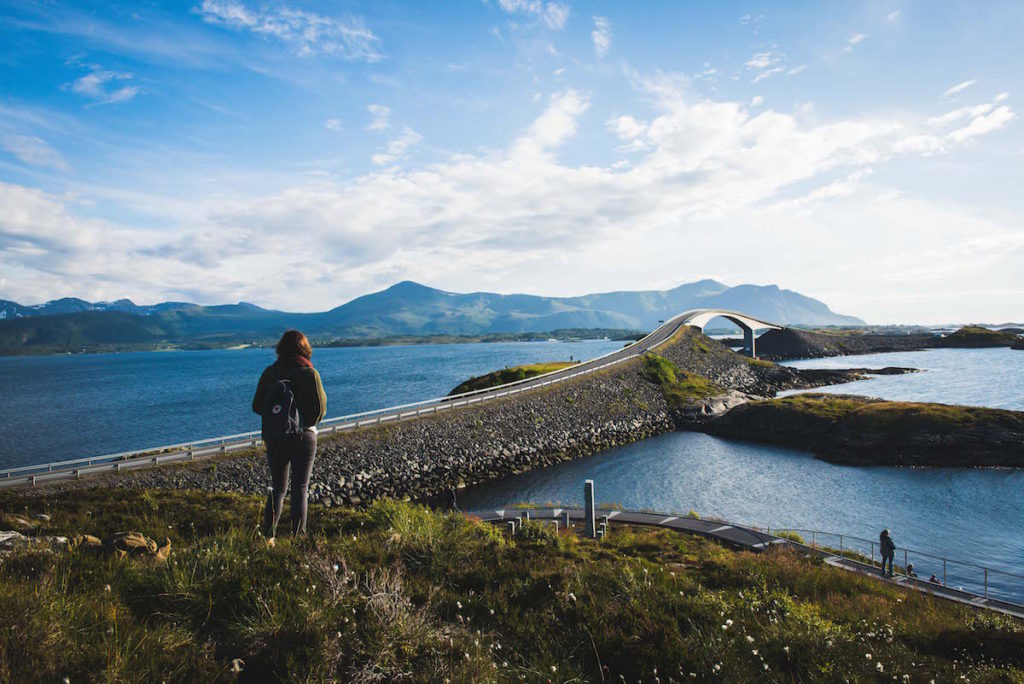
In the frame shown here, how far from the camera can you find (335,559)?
652 centimetres

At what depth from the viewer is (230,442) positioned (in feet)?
133

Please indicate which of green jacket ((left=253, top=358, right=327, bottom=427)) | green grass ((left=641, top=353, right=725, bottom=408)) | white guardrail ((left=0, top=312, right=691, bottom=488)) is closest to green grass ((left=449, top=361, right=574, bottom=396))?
white guardrail ((left=0, top=312, right=691, bottom=488))

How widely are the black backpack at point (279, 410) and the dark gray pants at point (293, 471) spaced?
0.21 meters

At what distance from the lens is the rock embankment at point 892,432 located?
133ft

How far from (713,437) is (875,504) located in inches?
837

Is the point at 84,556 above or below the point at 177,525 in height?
above

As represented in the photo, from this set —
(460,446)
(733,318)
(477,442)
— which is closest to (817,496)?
(477,442)

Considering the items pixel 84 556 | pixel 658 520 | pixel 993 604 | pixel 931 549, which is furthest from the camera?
Result: pixel 931 549

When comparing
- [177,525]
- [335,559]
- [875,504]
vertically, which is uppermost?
[335,559]

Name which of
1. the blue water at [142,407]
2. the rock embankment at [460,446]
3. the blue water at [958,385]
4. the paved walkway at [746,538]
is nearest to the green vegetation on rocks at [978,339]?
the blue water at [958,385]

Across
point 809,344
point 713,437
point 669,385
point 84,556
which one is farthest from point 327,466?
point 809,344

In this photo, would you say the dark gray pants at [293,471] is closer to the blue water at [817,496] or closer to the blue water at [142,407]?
the blue water at [817,496]

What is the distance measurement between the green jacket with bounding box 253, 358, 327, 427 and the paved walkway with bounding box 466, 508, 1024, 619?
47.5 feet

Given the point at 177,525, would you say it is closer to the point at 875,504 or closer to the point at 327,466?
the point at 327,466
